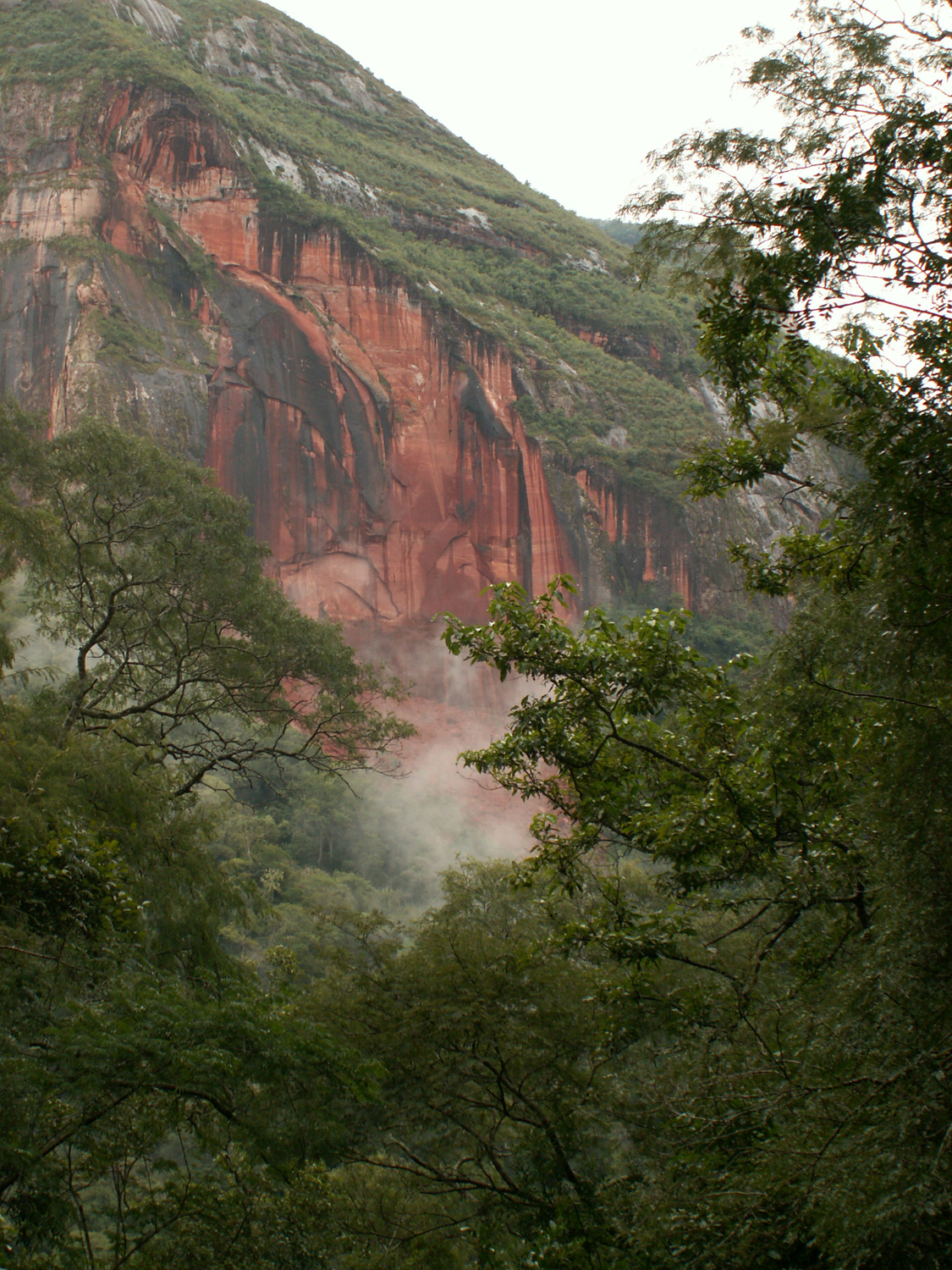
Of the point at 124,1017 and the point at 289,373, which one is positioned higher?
the point at 289,373

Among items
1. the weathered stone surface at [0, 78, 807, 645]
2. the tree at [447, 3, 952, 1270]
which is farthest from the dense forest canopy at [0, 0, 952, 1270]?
the weathered stone surface at [0, 78, 807, 645]

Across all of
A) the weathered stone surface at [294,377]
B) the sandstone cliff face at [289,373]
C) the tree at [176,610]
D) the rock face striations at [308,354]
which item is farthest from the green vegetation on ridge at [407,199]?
the tree at [176,610]

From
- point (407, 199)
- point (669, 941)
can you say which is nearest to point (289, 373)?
point (407, 199)

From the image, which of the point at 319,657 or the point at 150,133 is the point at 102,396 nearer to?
the point at 150,133

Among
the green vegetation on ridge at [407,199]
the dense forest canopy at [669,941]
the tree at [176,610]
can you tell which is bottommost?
the dense forest canopy at [669,941]

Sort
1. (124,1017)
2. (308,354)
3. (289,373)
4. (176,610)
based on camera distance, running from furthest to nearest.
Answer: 1. (308,354)
2. (289,373)
3. (176,610)
4. (124,1017)

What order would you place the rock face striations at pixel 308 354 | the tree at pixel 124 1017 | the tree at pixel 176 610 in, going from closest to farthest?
the tree at pixel 124 1017, the tree at pixel 176 610, the rock face striations at pixel 308 354

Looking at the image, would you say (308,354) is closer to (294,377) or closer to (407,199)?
(294,377)

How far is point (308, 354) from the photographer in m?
36.4

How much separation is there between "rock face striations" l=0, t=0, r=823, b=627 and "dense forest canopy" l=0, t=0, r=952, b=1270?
1012 inches

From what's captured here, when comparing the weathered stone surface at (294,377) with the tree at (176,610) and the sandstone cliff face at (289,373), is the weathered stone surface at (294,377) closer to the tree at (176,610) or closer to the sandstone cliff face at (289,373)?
the sandstone cliff face at (289,373)

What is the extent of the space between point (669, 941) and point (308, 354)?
1347 inches

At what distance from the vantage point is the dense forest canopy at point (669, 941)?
148 inches

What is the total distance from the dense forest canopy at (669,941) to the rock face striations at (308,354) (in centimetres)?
2570
